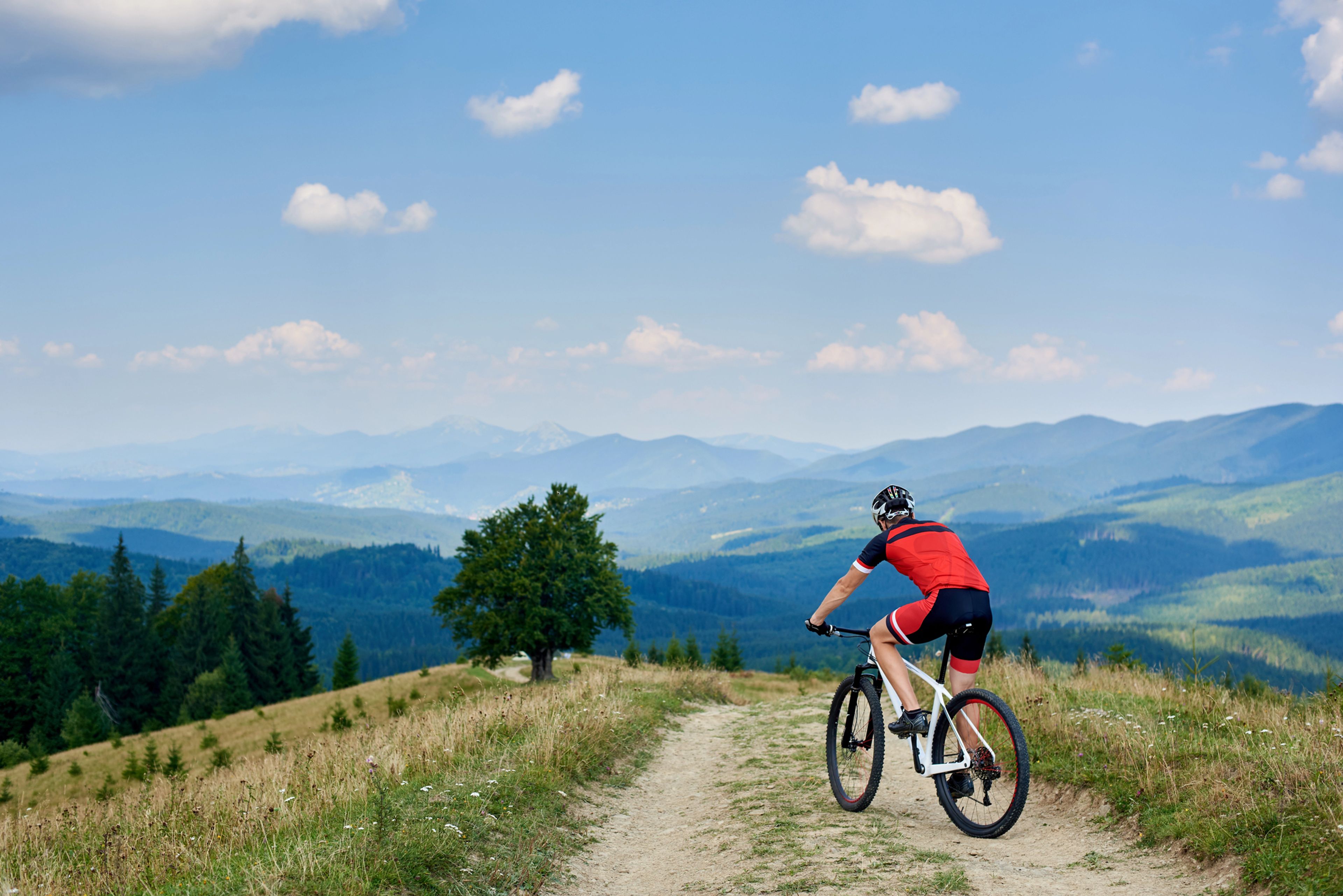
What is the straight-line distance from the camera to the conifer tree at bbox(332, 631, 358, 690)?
74.1 m

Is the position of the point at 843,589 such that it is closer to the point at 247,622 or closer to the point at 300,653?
the point at 247,622

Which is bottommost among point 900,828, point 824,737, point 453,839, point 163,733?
point 163,733

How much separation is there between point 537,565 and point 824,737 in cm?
2945

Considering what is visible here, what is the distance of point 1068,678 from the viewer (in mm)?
15844

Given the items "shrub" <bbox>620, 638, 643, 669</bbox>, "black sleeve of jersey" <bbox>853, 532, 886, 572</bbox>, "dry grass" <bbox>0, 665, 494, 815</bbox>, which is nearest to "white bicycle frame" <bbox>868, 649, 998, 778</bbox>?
"black sleeve of jersey" <bbox>853, 532, 886, 572</bbox>

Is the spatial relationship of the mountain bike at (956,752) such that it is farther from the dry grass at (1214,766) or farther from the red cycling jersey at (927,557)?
the dry grass at (1214,766)

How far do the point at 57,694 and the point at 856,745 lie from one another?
80.3 m

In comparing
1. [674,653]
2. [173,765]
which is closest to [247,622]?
[674,653]

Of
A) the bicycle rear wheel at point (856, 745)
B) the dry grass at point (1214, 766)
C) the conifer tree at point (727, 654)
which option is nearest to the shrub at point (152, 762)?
the bicycle rear wheel at point (856, 745)

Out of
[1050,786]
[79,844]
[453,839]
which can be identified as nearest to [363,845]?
[453,839]

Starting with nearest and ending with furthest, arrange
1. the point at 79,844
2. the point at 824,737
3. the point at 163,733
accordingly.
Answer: the point at 79,844 → the point at 824,737 → the point at 163,733

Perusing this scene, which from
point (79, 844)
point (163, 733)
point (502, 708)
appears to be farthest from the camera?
point (163, 733)

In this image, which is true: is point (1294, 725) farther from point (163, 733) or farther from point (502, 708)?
point (163, 733)

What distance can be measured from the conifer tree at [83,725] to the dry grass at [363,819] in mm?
56828
